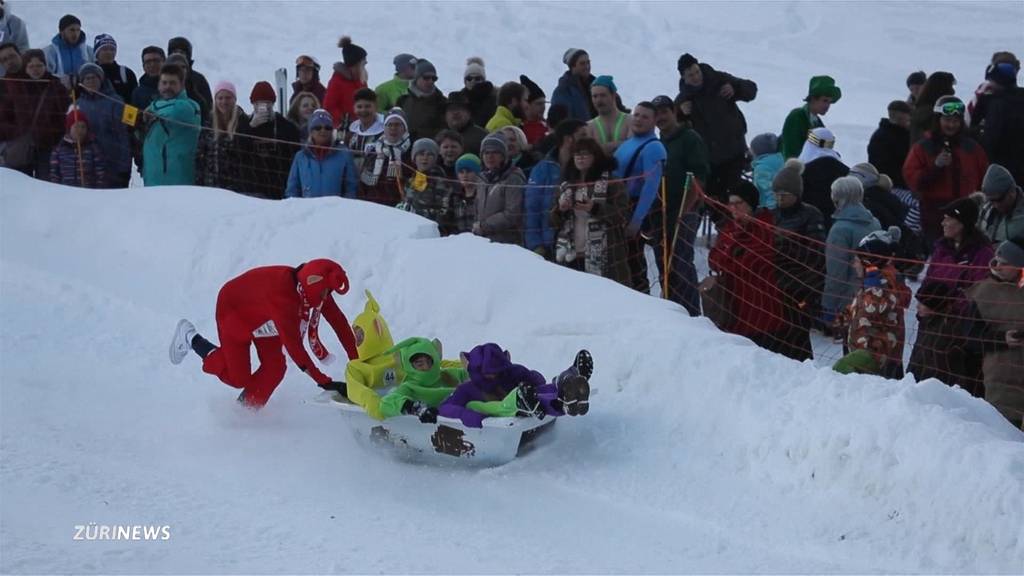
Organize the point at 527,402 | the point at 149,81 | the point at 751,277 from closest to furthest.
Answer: the point at 527,402, the point at 751,277, the point at 149,81

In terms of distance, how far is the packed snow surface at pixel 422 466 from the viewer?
7.55 metres

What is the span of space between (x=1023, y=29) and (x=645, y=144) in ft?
52.4

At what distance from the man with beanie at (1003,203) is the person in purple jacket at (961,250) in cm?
82

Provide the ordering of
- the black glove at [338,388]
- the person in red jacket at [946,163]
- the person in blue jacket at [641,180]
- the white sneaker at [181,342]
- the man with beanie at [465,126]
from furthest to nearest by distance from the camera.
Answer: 1. the man with beanie at [465,126]
2. the person in red jacket at [946,163]
3. the person in blue jacket at [641,180]
4. the white sneaker at [181,342]
5. the black glove at [338,388]

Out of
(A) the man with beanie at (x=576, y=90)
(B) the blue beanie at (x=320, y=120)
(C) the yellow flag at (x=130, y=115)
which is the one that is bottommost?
(C) the yellow flag at (x=130, y=115)

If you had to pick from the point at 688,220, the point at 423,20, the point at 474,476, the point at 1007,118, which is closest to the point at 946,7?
the point at 423,20

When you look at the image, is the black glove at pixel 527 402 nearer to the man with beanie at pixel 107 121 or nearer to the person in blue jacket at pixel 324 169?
the person in blue jacket at pixel 324 169

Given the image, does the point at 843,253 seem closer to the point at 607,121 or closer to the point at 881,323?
the point at 881,323

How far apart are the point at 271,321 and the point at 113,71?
21.2ft

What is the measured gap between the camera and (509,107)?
14016mm

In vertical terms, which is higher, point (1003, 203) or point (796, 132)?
point (796, 132)

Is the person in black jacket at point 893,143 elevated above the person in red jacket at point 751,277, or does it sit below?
above

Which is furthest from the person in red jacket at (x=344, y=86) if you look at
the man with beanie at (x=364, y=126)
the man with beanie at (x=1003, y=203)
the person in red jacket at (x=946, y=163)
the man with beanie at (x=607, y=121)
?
the man with beanie at (x=1003, y=203)

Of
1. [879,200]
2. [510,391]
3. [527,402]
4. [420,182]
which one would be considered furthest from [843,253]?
[420,182]
